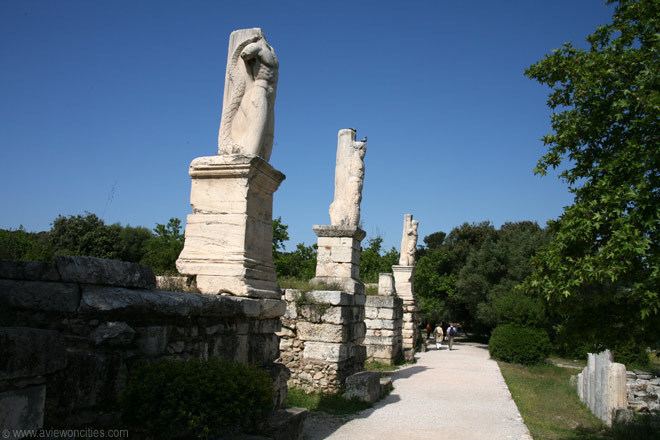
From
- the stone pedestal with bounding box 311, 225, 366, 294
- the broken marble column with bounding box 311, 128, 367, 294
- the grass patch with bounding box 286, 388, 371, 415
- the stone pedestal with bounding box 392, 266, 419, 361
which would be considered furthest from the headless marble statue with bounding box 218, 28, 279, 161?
the stone pedestal with bounding box 392, 266, 419, 361

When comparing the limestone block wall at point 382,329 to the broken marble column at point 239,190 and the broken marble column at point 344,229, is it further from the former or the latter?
the broken marble column at point 239,190

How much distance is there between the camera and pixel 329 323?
9.52 m

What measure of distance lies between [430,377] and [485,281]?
17.8 meters

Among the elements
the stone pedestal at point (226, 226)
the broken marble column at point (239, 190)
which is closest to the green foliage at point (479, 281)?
the broken marble column at point (239, 190)

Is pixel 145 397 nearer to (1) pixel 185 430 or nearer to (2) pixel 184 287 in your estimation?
(1) pixel 185 430

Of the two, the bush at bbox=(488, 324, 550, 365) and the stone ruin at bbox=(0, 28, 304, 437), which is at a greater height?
the stone ruin at bbox=(0, 28, 304, 437)

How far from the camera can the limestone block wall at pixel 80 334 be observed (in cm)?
263

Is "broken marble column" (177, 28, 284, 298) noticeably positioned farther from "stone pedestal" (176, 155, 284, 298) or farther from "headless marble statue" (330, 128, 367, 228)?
"headless marble statue" (330, 128, 367, 228)

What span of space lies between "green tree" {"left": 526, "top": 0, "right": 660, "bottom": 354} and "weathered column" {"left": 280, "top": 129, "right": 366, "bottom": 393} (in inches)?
175

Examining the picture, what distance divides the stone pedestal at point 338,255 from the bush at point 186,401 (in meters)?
7.03

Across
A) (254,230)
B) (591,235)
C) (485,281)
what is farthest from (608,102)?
(485,281)

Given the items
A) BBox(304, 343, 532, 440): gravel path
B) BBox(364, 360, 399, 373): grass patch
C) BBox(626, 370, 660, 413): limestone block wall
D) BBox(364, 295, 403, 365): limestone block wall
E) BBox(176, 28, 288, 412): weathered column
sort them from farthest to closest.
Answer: BBox(364, 295, 403, 365): limestone block wall, BBox(364, 360, 399, 373): grass patch, BBox(626, 370, 660, 413): limestone block wall, BBox(304, 343, 532, 440): gravel path, BBox(176, 28, 288, 412): weathered column

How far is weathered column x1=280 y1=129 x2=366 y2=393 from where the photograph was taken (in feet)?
31.0

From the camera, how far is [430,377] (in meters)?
13.6
